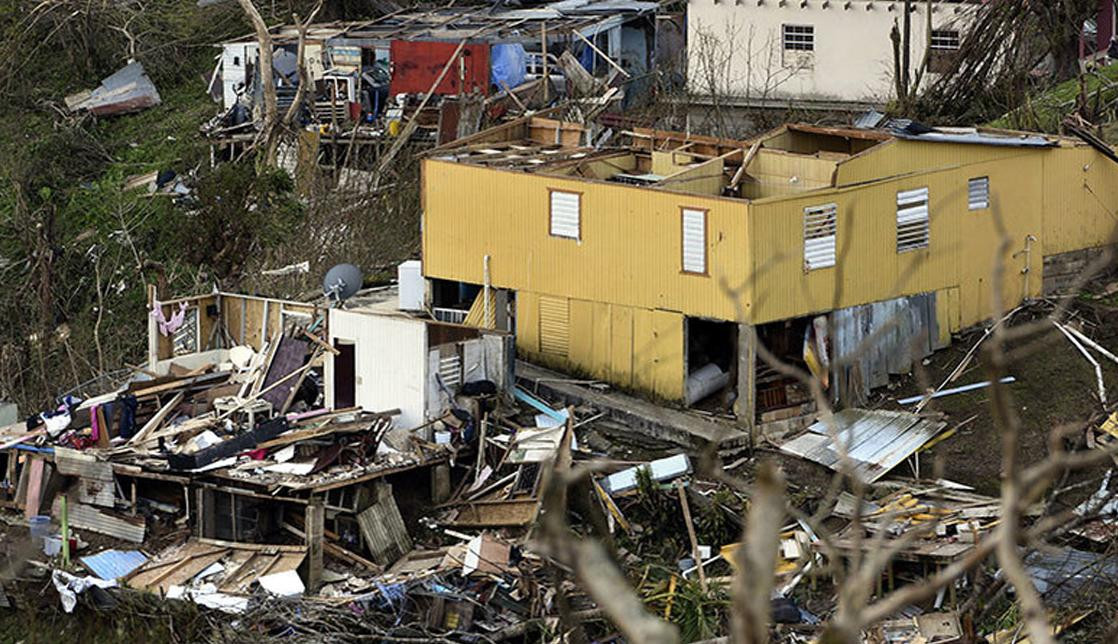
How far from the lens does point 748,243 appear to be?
18.8 meters

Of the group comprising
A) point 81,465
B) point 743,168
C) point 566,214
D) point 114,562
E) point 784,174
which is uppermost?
point 743,168

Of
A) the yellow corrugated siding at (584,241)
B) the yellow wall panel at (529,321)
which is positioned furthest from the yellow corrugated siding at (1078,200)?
the yellow wall panel at (529,321)

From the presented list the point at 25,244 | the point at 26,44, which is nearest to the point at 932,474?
the point at 25,244

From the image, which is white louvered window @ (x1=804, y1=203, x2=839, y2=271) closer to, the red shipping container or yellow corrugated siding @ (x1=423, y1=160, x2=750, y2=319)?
yellow corrugated siding @ (x1=423, y1=160, x2=750, y2=319)

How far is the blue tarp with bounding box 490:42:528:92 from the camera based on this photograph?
34344 millimetres

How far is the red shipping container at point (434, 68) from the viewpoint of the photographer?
34250 millimetres

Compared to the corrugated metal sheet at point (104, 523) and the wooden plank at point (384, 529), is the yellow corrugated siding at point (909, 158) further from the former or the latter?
the corrugated metal sheet at point (104, 523)

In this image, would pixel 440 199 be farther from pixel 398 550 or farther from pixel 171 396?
pixel 398 550

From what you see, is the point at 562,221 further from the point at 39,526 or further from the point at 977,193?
the point at 39,526

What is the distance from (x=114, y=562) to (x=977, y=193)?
31.8ft

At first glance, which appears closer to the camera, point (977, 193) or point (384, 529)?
point (384, 529)

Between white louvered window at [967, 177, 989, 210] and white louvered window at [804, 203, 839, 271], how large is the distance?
6.60 feet

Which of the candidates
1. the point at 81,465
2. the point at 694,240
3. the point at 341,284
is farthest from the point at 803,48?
the point at 81,465

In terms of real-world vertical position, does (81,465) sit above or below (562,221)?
below
